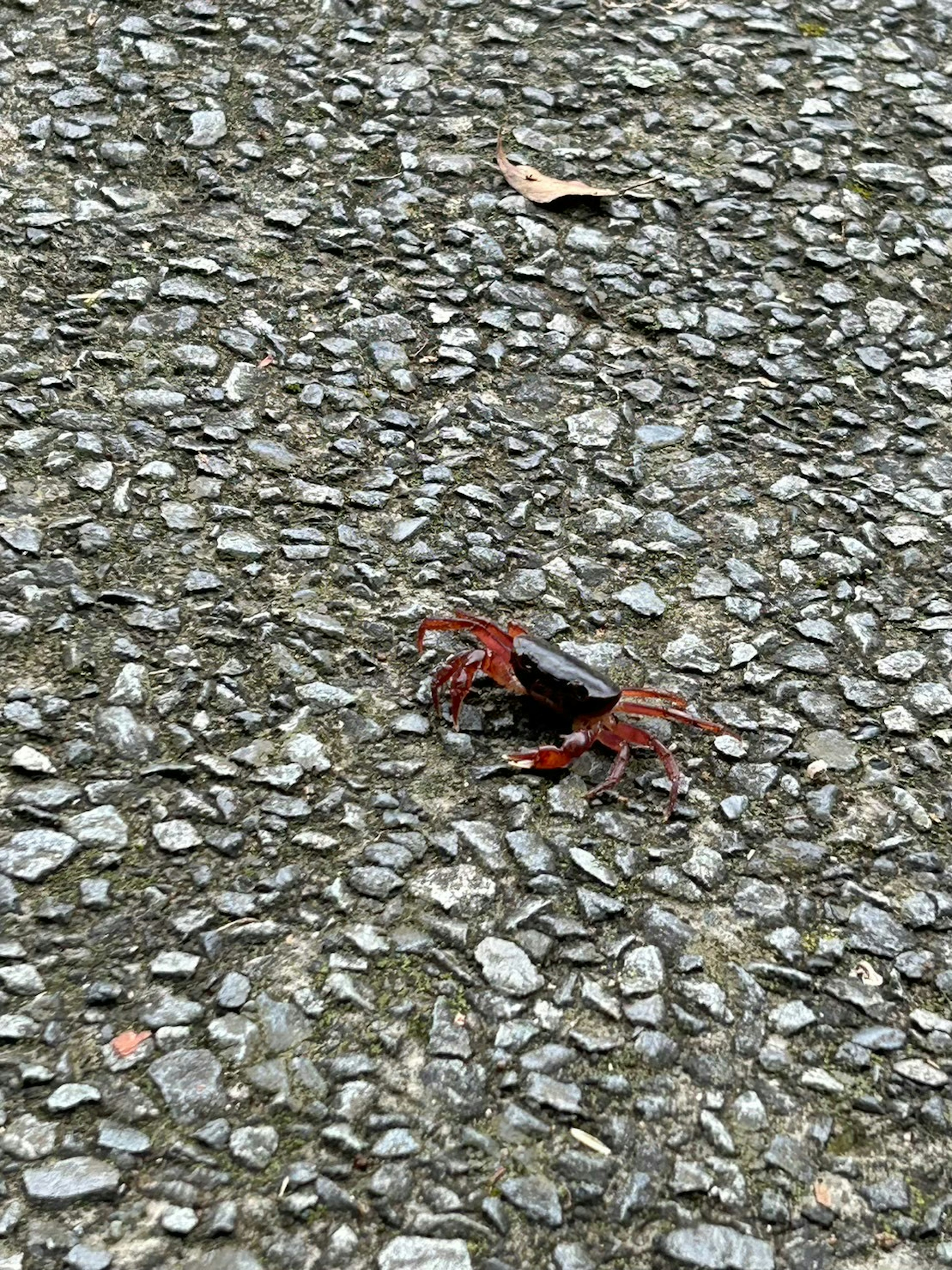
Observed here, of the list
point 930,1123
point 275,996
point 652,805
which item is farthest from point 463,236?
point 930,1123

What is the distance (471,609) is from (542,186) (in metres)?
2.16

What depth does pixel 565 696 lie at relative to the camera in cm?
369

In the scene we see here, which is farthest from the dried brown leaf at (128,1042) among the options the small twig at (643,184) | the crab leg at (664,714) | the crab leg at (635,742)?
the small twig at (643,184)

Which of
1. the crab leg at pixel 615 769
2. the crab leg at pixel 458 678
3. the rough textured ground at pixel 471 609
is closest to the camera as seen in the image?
the rough textured ground at pixel 471 609

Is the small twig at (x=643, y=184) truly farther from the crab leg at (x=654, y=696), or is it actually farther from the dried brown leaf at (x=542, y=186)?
the crab leg at (x=654, y=696)

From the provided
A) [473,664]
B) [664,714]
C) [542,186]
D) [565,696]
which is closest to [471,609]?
[473,664]

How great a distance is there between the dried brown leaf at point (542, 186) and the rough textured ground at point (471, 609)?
7cm

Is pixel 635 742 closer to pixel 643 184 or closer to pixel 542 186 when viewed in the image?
pixel 542 186

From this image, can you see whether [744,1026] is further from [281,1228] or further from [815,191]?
[815,191]

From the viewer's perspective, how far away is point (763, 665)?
4.07 m

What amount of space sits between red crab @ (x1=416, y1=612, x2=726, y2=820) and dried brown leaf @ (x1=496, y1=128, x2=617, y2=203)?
2.25m

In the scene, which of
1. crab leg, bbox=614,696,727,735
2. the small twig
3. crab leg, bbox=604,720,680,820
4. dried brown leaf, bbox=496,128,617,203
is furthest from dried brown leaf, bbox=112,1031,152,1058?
the small twig

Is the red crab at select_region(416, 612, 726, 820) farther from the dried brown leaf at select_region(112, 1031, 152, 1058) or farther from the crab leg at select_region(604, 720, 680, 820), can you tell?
the dried brown leaf at select_region(112, 1031, 152, 1058)

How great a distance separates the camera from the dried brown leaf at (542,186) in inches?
215
